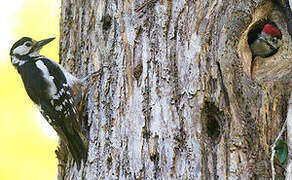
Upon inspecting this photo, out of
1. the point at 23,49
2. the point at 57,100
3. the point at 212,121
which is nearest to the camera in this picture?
the point at 212,121

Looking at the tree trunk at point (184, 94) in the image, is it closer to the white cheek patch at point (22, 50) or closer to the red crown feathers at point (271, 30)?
the red crown feathers at point (271, 30)

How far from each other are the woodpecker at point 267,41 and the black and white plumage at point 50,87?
122 centimetres

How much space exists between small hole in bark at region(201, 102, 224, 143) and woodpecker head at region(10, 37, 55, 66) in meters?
2.06

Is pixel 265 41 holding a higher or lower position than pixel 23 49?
lower

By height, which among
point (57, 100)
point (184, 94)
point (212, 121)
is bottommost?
point (212, 121)

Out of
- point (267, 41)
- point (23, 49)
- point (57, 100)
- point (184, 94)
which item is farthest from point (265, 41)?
point (23, 49)

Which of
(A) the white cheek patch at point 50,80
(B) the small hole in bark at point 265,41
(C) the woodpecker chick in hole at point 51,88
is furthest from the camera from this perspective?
(A) the white cheek patch at point 50,80

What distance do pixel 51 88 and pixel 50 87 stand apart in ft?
0.04

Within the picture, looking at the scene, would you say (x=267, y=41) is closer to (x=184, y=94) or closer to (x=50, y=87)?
(x=184, y=94)

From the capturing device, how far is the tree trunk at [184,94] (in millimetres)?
2502

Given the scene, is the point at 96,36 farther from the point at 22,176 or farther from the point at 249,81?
the point at 22,176

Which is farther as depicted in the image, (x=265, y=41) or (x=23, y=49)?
(x=23, y=49)

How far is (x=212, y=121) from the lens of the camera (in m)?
2.62

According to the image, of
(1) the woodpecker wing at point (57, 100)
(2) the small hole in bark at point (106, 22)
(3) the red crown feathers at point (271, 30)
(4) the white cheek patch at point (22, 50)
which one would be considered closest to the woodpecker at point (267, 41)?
(3) the red crown feathers at point (271, 30)
